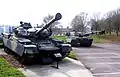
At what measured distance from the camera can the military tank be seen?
14.7 metres

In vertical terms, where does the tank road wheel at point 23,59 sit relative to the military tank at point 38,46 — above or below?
below

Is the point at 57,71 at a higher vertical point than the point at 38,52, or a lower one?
lower

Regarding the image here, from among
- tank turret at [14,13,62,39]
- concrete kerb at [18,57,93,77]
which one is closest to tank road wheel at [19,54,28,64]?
concrete kerb at [18,57,93,77]

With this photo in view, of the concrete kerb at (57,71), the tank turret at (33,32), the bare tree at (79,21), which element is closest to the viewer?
the concrete kerb at (57,71)

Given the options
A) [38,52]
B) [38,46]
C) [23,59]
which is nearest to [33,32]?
[38,46]

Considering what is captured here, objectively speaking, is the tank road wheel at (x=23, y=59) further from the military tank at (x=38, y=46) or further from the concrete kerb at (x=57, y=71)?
the concrete kerb at (x=57, y=71)

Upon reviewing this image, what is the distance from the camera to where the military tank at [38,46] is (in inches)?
578

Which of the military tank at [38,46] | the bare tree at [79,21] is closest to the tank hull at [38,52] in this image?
the military tank at [38,46]

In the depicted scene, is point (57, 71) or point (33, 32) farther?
point (33, 32)

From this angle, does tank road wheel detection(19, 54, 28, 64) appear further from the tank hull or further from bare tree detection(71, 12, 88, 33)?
bare tree detection(71, 12, 88, 33)

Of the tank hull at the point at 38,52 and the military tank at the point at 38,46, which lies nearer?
the tank hull at the point at 38,52

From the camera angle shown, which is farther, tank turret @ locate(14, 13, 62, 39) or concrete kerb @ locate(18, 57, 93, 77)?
tank turret @ locate(14, 13, 62, 39)

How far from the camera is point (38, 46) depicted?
1570cm

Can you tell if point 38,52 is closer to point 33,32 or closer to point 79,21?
point 33,32
